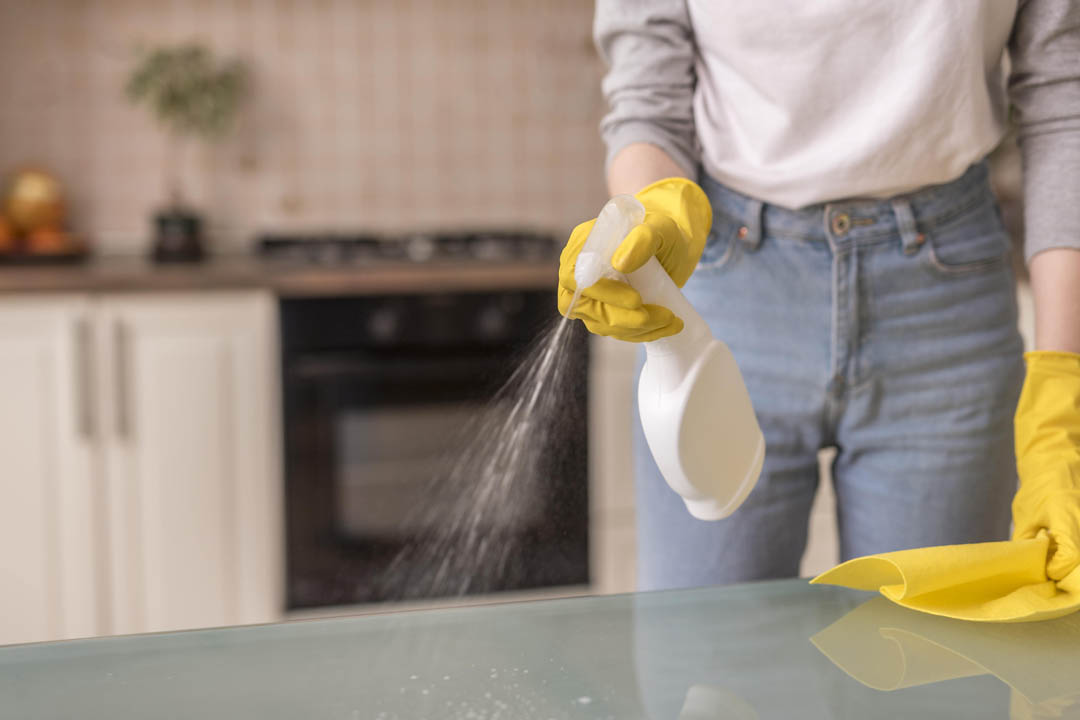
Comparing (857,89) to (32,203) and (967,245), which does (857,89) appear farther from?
(32,203)

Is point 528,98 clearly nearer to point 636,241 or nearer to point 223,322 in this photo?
point 223,322

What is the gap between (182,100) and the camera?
231 centimetres

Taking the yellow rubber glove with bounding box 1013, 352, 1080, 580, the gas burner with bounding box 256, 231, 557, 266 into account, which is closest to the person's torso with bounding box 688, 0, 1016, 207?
the yellow rubber glove with bounding box 1013, 352, 1080, 580

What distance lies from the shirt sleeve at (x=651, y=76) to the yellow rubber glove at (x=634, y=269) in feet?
0.79

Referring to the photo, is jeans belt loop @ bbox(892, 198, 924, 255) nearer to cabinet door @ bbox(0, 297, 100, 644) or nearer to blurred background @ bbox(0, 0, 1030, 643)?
blurred background @ bbox(0, 0, 1030, 643)

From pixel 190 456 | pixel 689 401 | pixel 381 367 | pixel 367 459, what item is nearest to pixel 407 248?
pixel 381 367

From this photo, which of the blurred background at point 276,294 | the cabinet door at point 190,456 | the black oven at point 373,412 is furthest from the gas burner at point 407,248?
the cabinet door at point 190,456

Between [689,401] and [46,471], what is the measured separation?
5.40 feet

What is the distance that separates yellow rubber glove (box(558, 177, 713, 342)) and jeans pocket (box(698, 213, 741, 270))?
0.23m

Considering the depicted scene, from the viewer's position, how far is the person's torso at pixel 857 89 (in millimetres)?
840

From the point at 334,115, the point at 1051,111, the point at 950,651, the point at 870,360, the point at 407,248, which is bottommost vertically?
the point at 950,651

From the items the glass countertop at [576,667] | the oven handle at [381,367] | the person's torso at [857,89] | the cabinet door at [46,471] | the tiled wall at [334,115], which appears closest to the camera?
the glass countertop at [576,667]

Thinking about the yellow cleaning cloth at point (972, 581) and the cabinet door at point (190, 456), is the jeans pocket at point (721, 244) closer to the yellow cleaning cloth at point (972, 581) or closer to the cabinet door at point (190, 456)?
the yellow cleaning cloth at point (972, 581)

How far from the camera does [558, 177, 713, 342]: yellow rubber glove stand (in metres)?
0.59
